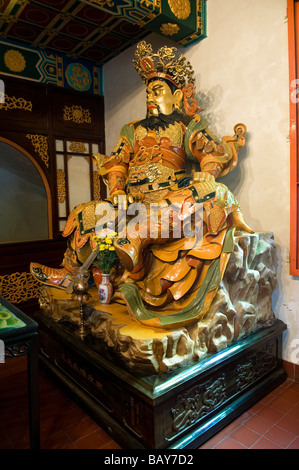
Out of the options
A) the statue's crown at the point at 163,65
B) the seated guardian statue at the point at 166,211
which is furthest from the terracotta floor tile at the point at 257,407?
the statue's crown at the point at 163,65

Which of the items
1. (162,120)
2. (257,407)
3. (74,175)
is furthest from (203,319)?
(74,175)

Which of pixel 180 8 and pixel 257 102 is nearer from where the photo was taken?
pixel 257 102

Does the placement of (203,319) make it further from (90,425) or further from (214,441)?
(90,425)

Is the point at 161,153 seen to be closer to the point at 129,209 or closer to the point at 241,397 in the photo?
the point at 129,209

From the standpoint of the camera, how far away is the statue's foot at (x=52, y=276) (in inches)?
109

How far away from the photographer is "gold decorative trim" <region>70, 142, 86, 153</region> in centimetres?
434

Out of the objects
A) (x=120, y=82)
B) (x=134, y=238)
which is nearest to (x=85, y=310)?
(x=134, y=238)

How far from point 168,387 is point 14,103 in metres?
3.56

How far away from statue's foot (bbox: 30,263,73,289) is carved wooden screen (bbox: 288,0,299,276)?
1823 millimetres

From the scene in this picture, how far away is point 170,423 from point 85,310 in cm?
100

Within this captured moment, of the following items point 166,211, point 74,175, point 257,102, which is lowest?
point 166,211

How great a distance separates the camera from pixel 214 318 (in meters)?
2.01

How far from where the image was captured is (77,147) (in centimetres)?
439
